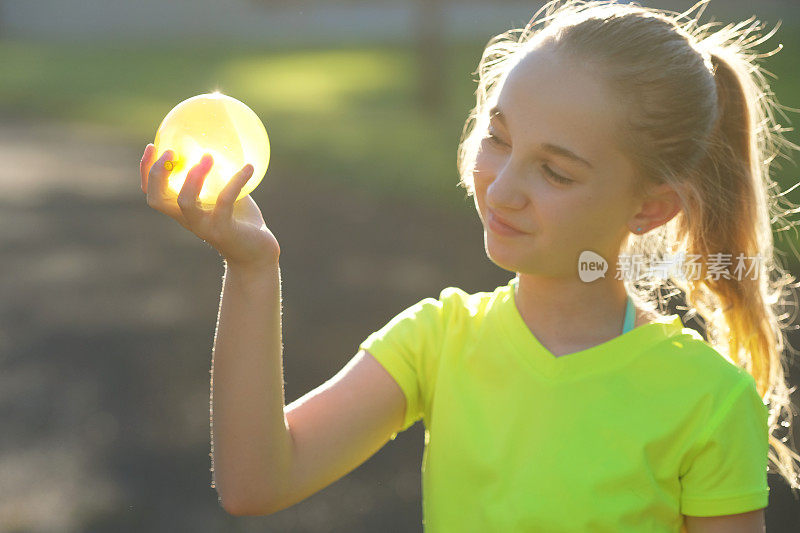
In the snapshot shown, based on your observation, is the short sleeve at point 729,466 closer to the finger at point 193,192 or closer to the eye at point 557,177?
the eye at point 557,177

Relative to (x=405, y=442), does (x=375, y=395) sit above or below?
above

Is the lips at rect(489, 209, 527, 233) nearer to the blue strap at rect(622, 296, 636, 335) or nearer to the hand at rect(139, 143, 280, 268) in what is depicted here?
the blue strap at rect(622, 296, 636, 335)

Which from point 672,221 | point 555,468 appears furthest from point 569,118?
point 555,468

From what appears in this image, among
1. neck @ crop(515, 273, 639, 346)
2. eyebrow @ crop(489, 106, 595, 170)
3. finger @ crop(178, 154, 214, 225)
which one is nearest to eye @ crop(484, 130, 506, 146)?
eyebrow @ crop(489, 106, 595, 170)

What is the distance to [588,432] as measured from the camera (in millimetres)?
1867

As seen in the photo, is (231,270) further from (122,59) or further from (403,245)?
(122,59)

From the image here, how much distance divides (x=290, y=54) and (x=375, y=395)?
21.6m

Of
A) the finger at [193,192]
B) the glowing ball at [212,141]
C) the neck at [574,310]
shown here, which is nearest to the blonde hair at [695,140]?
the neck at [574,310]

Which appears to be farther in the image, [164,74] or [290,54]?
[290,54]

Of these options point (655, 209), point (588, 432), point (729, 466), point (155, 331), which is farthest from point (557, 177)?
point (155, 331)

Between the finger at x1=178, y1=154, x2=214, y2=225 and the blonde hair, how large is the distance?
0.59m

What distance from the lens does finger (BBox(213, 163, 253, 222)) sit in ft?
5.58

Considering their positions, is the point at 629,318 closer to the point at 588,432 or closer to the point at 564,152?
the point at 588,432

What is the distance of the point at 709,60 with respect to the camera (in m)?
2.02
